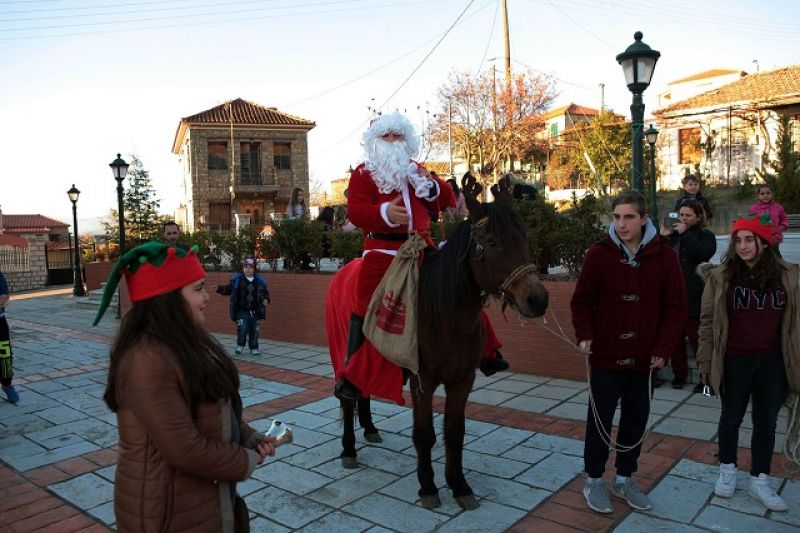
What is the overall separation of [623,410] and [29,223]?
3978cm

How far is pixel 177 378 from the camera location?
6.10 ft

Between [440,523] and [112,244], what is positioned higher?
[112,244]

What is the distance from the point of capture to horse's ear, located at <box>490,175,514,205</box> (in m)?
3.45

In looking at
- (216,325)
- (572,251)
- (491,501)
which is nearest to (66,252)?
(216,325)

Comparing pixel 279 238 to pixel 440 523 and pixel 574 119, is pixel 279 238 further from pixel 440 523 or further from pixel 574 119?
pixel 574 119

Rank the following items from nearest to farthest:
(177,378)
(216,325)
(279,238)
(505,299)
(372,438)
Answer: (177,378)
(505,299)
(372,438)
(279,238)
(216,325)

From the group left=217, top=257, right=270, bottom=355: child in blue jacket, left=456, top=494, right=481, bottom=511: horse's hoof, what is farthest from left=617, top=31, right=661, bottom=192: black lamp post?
left=217, top=257, right=270, bottom=355: child in blue jacket

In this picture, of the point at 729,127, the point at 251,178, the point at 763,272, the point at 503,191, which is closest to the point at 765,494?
the point at 763,272

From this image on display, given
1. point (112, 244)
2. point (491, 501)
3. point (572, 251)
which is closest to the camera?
point (491, 501)

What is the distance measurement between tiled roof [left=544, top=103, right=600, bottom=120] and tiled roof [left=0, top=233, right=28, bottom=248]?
36.8 meters

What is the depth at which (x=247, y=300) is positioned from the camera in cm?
859

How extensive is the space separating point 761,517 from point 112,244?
28.6 m

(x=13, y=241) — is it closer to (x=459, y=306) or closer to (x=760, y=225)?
(x=459, y=306)

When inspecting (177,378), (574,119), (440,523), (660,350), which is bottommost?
(440,523)
